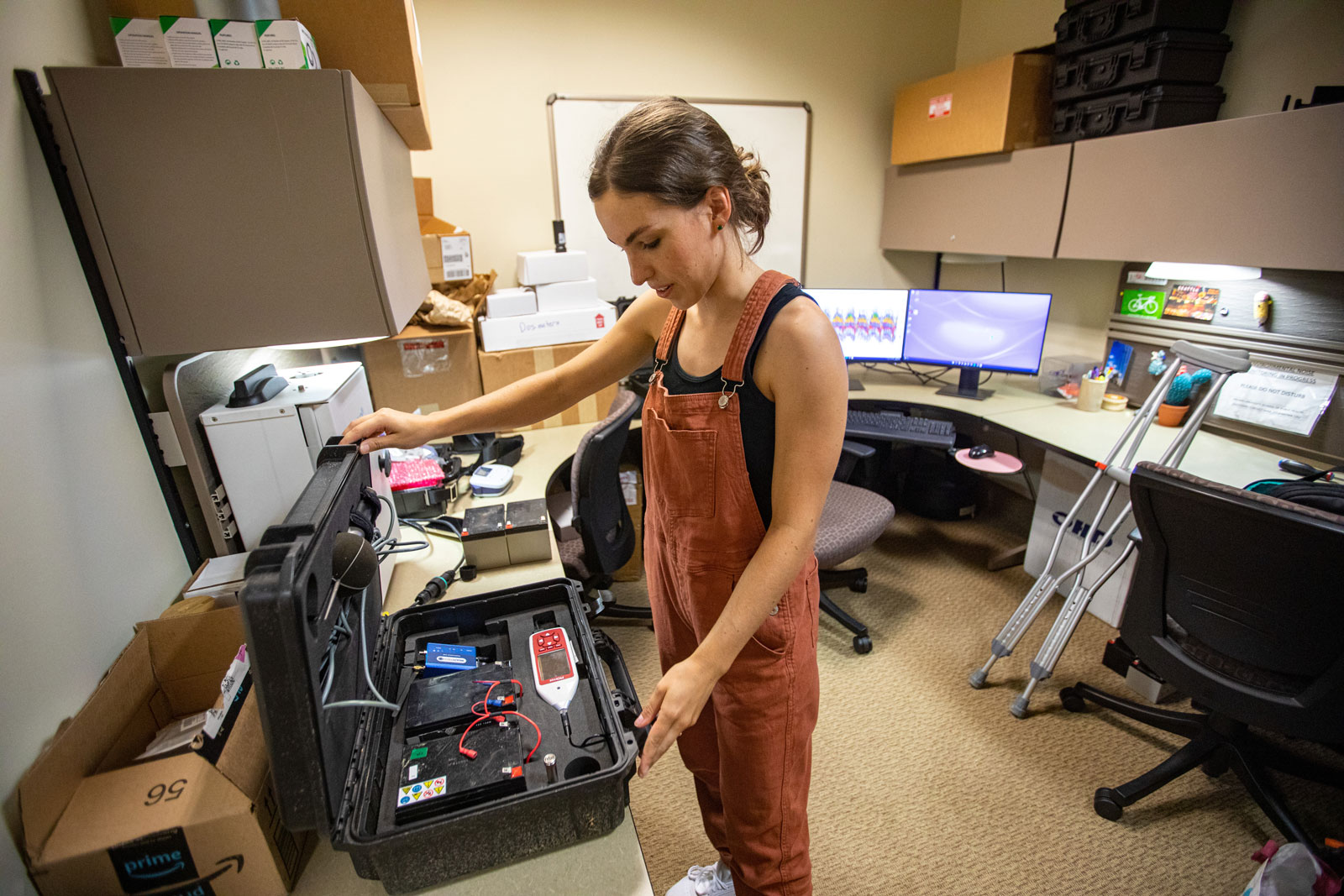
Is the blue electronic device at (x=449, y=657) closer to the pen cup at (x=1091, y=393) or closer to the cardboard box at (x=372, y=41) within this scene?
the cardboard box at (x=372, y=41)

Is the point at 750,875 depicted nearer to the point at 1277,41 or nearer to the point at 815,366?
the point at 815,366

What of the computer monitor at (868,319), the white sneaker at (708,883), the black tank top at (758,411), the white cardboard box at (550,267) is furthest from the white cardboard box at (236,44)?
the computer monitor at (868,319)

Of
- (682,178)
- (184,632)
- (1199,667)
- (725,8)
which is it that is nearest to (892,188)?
(725,8)

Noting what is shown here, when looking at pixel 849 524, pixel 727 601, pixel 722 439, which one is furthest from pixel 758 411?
pixel 849 524

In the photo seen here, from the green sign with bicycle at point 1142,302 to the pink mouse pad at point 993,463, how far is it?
2.82 feet

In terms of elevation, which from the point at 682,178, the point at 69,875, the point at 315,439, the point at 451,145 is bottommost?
the point at 69,875

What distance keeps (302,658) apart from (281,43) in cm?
110

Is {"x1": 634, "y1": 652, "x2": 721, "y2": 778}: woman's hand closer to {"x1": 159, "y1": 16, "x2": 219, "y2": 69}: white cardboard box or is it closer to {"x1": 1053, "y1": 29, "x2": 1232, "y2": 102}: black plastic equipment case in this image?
{"x1": 159, "y1": 16, "x2": 219, "y2": 69}: white cardboard box

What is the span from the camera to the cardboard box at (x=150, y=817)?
2.31ft

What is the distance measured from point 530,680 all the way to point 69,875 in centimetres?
54

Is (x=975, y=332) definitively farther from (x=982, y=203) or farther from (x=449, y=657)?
(x=449, y=657)

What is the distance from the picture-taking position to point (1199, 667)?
1448 millimetres

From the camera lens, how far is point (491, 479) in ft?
6.11

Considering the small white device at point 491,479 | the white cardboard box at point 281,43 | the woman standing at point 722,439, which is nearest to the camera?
the woman standing at point 722,439
